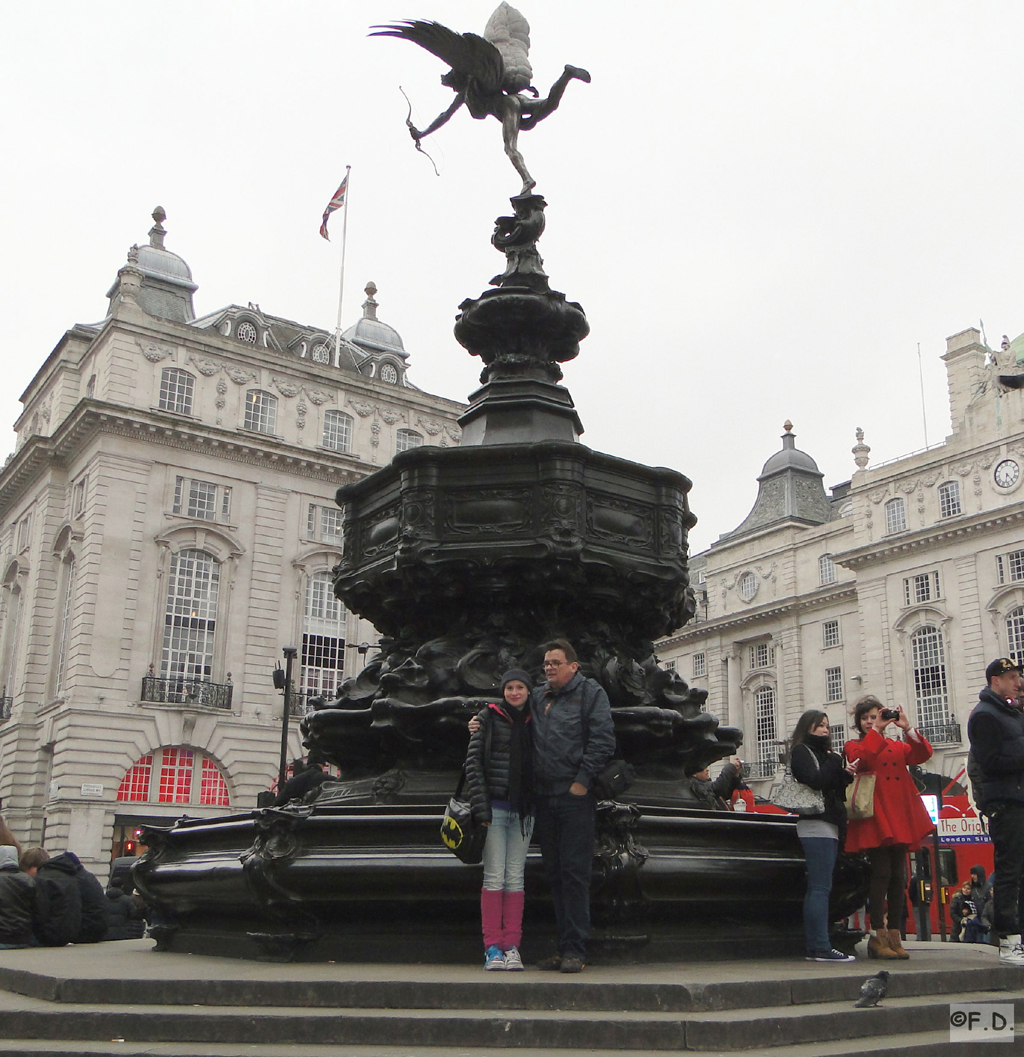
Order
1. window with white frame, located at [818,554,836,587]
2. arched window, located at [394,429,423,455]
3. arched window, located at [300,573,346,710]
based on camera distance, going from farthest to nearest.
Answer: window with white frame, located at [818,554,836,587] < arched window, located at [394,429,423,455] < arched window, located at [300,573,346,710]

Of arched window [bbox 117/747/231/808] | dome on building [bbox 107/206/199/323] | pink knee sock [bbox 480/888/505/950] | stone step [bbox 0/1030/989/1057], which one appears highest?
dome on building [bbox 107/206/199/323]

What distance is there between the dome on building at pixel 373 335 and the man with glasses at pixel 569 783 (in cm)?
4810

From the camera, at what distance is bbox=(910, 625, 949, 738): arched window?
4725cm

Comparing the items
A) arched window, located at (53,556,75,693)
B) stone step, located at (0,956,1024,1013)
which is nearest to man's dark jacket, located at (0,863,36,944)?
stone step, located at (0,956,1024,1013)

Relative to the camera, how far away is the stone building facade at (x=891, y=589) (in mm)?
46031

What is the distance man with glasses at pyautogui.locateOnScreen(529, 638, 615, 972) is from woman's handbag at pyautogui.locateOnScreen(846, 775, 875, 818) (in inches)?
85.7

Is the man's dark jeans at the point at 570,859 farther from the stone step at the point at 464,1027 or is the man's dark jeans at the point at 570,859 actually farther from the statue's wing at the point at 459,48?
the statue's wing at the point at 459,48

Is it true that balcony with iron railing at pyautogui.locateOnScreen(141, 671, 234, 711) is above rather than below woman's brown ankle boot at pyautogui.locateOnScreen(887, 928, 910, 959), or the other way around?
above

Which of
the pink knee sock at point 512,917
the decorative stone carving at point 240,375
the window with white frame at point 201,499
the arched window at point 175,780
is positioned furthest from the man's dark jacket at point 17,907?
the decorative stone carving at point 240,375

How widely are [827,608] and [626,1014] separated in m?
54.8

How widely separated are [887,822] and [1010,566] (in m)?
42.4

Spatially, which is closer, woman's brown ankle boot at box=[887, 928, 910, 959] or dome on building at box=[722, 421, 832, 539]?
woman's brown ankle boot at box=[887, 928, 910, 959]

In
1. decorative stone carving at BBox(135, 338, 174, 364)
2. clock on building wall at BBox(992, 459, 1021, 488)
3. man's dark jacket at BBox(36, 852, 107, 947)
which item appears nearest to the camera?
man's dark jacket at BBox(36, 852, 107, 947)

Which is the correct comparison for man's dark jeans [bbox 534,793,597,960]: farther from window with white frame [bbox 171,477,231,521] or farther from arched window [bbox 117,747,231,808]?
window with white frame [bbox 171,477,231,521]
